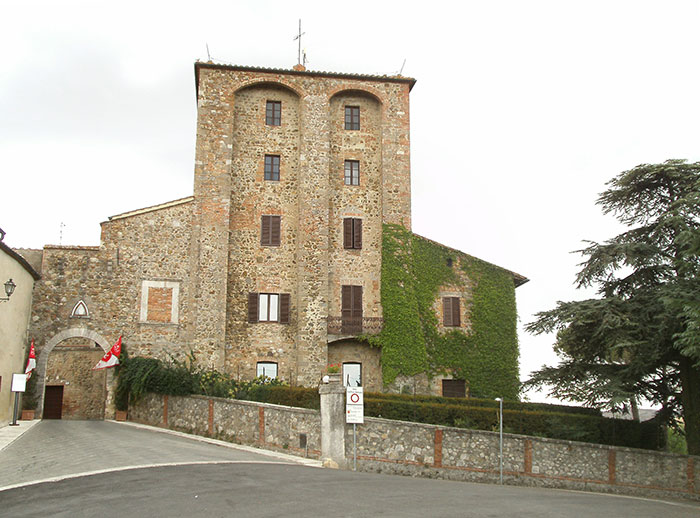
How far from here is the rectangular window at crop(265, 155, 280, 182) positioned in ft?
93.6

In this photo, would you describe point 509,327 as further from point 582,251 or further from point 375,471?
point 375,471

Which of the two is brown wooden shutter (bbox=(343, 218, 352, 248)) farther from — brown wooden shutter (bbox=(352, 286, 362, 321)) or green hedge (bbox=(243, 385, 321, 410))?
green hedge (bbox=(243, 385, 321, 410))

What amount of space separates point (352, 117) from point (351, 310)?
870cm

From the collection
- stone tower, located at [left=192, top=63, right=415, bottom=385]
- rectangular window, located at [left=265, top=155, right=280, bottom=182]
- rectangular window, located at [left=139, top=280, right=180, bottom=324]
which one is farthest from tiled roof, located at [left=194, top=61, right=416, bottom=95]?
rectangular window, located at [left=139, top=280, right=180, bottom=324]

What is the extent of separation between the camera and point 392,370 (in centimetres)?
2639

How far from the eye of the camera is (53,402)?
34.9 metres

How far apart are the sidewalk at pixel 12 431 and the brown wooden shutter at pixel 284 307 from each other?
9.86m

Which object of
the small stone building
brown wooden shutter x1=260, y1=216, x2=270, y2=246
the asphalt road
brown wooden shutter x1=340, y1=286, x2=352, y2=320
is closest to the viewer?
the asphalt road

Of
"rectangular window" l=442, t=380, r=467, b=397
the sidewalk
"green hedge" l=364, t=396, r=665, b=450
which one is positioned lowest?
the sidewalk

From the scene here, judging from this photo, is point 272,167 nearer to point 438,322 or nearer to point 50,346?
point 438,322

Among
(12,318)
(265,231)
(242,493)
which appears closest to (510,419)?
(242,493)

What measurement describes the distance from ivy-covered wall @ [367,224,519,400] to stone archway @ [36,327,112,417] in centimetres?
1065

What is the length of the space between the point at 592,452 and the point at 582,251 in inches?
245

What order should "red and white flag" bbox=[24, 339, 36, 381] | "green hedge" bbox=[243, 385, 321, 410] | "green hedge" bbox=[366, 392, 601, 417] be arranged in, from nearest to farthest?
"green hedge" bbox=[243, 385, 321, 410]
"green hedge" bbox=[366, 392, 601, 417]
"red and white flag" bbox=[24, 339, 36, 381]
